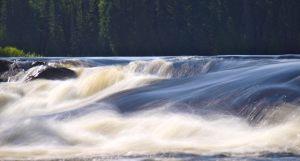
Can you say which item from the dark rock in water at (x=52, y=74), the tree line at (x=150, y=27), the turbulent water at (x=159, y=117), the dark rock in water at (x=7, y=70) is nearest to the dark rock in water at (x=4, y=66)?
the dark rock in water at (x=7, y=70)

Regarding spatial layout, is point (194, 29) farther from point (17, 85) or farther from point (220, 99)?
point (220, 99)

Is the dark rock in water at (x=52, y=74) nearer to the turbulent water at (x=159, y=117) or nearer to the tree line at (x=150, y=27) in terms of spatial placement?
the turbulent water at (x=159, y=117)

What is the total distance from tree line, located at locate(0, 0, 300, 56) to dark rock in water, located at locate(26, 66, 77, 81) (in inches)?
1695

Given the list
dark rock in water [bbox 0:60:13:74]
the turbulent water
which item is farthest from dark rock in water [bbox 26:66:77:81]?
dark rock in water [bbox 0:60:13:74]

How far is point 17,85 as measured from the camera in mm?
17078

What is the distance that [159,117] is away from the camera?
11008 millimetres

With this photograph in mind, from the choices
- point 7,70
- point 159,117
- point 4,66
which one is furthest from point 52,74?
point 159,117

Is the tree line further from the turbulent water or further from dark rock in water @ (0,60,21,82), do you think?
the turbulent water

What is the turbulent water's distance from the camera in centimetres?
871

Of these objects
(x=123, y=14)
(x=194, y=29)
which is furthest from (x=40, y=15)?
(x=194, y=29)

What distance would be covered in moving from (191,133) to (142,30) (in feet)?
196

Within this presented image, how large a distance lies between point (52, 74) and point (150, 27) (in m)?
51.4

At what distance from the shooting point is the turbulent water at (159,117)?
8.71m

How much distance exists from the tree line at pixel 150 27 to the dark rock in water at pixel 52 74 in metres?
43.0
